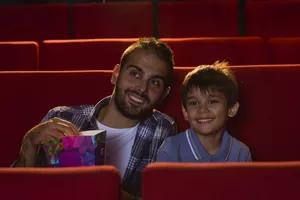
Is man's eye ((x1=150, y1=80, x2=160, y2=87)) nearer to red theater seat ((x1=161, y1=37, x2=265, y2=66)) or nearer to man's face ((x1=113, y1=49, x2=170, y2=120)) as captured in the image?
man's face ((x1=113, y1=49, x2=170, y2=120))

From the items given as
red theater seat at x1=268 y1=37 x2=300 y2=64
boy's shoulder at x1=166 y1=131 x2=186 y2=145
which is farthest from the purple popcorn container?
red theater seat at x1=268 y1=37 x2=300 y2=64

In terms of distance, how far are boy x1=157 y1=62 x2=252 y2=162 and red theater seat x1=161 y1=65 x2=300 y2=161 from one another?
8cm

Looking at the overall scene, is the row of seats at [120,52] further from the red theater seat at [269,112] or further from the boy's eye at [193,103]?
the boy's eye at [193,103]

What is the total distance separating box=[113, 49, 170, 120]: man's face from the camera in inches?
28.5

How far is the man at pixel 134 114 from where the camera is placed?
72cm

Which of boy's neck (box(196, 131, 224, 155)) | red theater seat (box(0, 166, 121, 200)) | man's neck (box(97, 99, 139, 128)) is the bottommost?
boy's neck (box(196, 131, 224, 155))

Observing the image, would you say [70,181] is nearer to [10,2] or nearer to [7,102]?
Answer: [7,102]

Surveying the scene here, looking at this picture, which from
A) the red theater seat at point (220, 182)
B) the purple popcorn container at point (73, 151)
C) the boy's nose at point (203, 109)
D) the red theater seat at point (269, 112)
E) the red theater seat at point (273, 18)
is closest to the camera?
the red theater seat at point (220, 182)

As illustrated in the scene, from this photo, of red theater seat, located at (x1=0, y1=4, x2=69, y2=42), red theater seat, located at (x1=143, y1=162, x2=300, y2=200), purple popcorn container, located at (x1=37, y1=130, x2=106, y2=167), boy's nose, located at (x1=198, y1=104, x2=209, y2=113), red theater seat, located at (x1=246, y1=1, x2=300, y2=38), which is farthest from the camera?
red theater seat, located at (x1=0, y1=4, x2=69, y2=42)

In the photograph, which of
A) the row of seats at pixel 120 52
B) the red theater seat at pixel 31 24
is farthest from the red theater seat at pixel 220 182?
the red theater seat at pixel 31 24

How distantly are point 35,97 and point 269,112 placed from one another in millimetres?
379

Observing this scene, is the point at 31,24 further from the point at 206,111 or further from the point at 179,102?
the point at 206,111

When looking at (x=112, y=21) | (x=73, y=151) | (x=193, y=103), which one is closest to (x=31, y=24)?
(x=112, y=21)

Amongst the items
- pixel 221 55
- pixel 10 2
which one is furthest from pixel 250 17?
pixel 10 2
